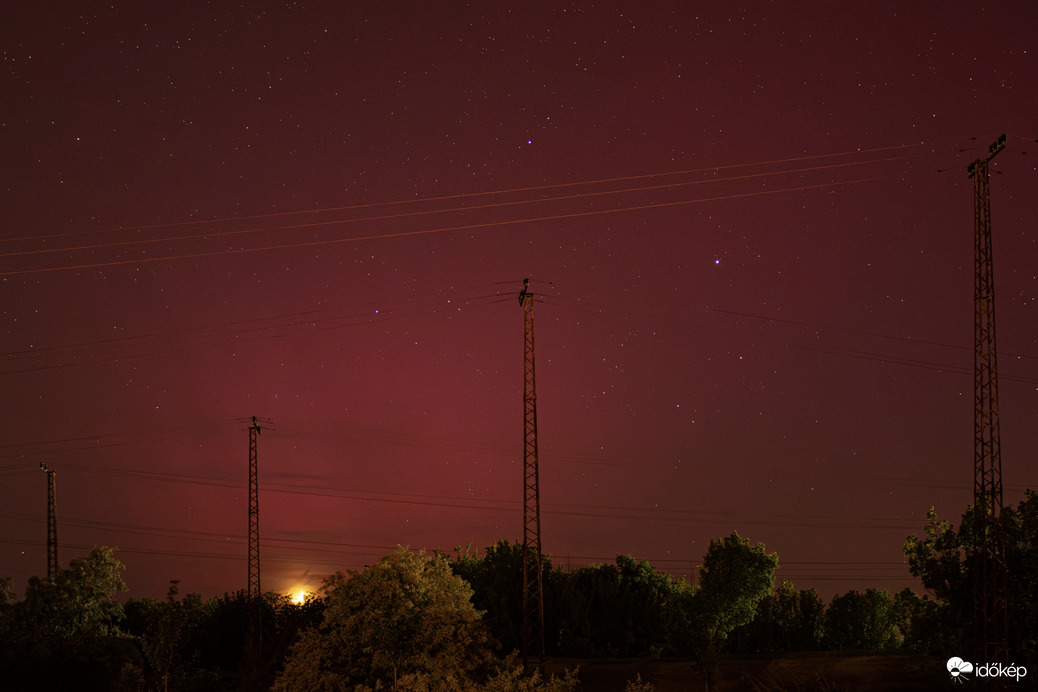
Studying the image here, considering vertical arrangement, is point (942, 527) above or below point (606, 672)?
above

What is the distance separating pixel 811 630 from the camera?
373 ft

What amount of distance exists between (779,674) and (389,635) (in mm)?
32723

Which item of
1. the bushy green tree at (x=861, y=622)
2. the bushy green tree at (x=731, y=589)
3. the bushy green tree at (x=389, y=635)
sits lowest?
the bushy green tree at (x=861, y=622)

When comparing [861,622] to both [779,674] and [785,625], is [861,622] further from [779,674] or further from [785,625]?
[779,674]

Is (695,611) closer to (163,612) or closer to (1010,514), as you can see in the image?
(1010,514)

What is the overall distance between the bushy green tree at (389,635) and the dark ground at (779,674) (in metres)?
19.1

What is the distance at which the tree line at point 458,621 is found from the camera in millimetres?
32312

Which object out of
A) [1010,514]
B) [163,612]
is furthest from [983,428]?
[163,612]

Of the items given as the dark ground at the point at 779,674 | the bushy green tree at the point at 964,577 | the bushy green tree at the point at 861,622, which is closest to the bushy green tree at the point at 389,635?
the dark ground at the point at 779,674

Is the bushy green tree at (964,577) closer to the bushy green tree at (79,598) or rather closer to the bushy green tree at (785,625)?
the bushy green tree at (785,625)

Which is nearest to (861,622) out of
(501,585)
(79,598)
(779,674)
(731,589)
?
(731,589)

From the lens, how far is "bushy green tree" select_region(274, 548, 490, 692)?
32.0 metres

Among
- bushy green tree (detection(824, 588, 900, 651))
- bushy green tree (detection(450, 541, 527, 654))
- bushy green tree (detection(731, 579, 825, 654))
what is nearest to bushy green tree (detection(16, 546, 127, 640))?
bushy green tree (detection(450, 541, 527, 654))

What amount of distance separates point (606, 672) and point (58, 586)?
36589mm
